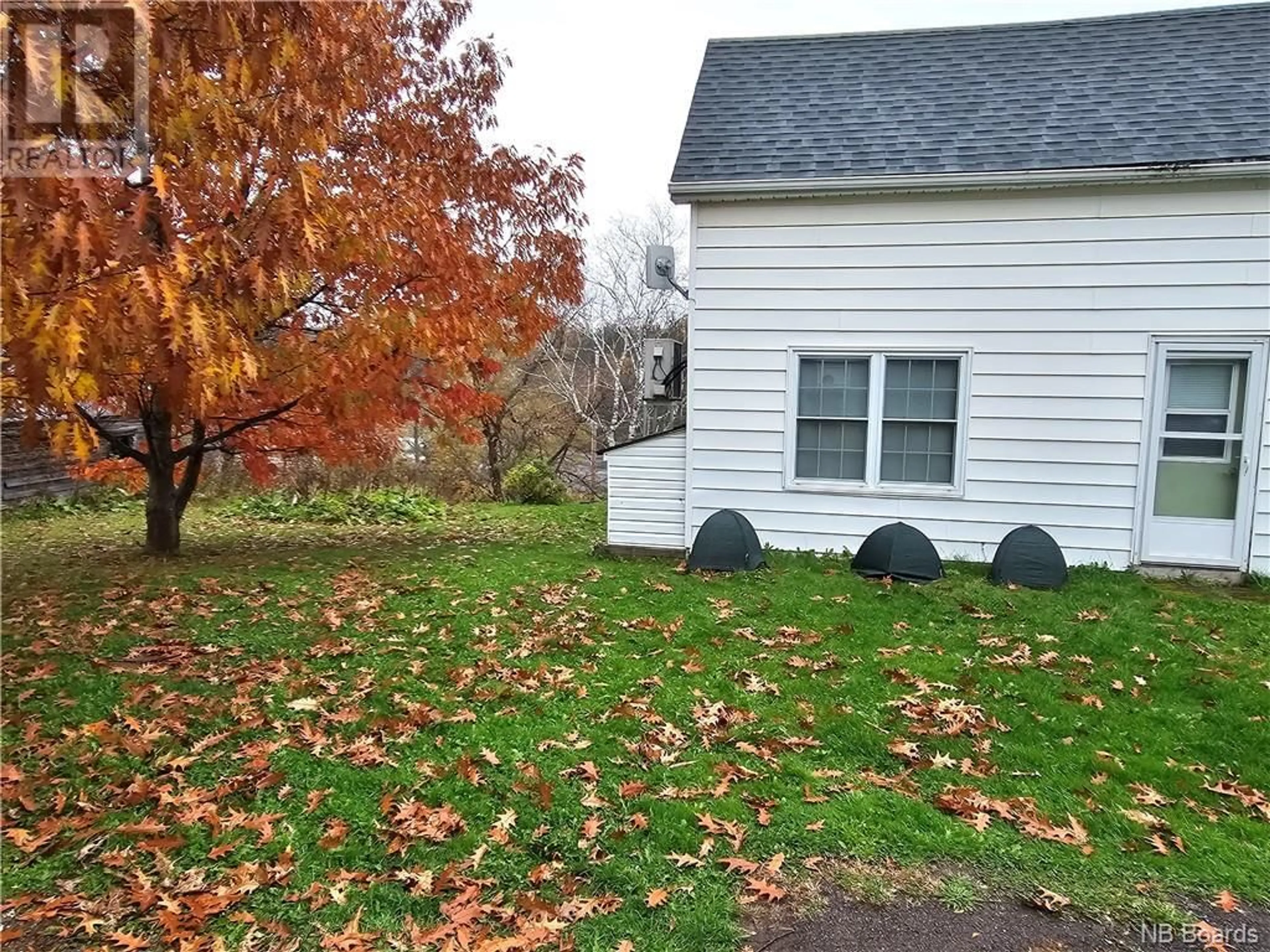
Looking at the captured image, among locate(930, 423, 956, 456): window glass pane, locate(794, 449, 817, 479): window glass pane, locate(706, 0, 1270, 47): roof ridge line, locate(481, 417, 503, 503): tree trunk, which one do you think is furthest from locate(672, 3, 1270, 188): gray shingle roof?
locate(481, 417, 503, 503): tree trunk

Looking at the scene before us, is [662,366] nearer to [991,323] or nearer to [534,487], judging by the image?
[991,323]

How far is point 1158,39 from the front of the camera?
7.74 metres

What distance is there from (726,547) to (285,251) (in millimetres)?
4765

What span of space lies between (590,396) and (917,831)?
16.5 m

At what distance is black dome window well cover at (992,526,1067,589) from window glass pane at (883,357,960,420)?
132 centimetres

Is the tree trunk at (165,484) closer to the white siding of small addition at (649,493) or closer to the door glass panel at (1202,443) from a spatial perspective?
the white siding of small addition at (649,493)

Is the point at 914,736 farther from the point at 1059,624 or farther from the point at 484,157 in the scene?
the point at 484,157

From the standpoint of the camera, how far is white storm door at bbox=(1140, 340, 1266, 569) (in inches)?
253

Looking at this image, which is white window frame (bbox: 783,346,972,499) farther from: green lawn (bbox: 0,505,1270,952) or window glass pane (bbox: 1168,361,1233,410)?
window glass pane (bbox: 1168,361,1233,410)

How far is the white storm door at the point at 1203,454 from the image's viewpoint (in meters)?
6.42

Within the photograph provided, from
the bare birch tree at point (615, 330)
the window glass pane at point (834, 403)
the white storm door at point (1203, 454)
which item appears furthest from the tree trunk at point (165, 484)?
the bare birch tree at point (615, 330)

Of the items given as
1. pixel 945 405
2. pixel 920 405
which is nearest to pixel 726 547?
pixel 920 405

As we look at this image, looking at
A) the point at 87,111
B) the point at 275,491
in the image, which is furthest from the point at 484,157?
the point at 275,491

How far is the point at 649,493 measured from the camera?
7793 mm
